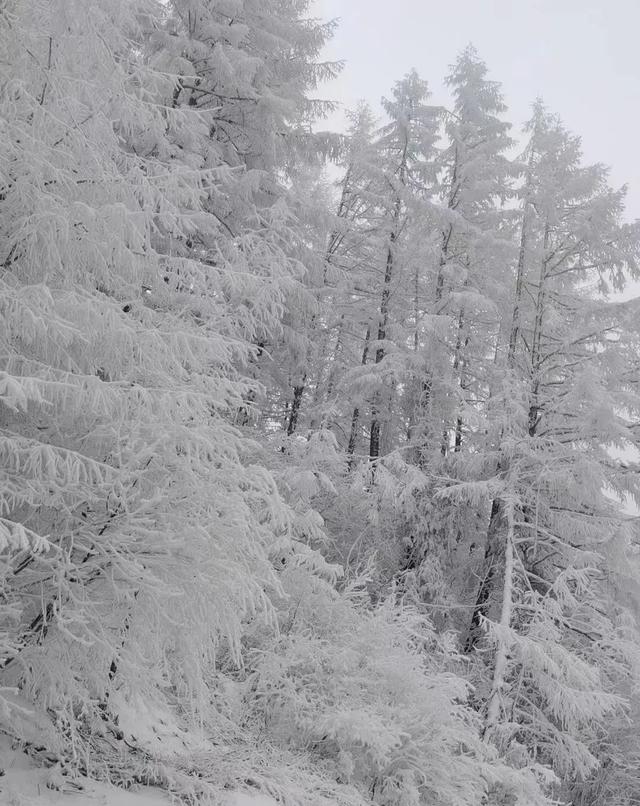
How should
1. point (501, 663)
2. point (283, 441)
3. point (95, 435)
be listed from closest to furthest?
point (95, 435) < point (501, 663) < point (283, 441)

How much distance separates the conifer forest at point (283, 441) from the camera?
358 centimetres

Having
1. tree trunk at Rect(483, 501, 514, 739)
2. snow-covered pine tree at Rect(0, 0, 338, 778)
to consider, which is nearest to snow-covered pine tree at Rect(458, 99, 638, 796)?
tree trunk at Rect(483, 501, 514, 739)

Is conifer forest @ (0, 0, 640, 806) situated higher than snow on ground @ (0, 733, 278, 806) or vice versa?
conifer forest @ (0, 0, 640, 806)

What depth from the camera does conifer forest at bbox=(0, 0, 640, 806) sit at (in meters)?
3.58

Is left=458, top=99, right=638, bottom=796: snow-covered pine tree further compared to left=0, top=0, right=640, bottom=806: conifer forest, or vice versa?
left=458, top=99, right=638, bottom=796: snow-covered pine tree

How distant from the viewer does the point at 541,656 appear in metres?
7.91

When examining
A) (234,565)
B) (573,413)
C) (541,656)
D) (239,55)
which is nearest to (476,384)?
(573,413)

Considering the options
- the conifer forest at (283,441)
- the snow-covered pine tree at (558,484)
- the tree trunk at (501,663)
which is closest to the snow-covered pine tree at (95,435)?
the conifer forest at (283,441)

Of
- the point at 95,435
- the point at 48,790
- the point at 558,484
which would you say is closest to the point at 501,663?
the point at 558,484

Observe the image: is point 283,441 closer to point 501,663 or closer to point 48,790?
point 501,663

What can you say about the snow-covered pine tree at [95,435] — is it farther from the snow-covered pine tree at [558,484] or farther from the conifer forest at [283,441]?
the snow-covered pine tree at [558,484]

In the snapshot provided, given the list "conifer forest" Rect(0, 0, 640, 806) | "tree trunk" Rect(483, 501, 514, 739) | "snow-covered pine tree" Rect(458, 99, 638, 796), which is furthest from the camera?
"snow-covered pine tree" Rect(458, 99, 638, 796)

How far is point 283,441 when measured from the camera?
10.5 m

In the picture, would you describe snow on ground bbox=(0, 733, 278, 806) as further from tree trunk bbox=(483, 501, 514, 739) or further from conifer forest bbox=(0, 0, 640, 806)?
tree trunk bbox=(483, 501, 514, 739)
